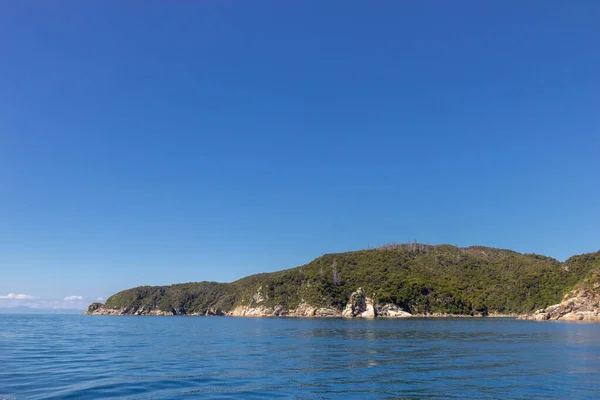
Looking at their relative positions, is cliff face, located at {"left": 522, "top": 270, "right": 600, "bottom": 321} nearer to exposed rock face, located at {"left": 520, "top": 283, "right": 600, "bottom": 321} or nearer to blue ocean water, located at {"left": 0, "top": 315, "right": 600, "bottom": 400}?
exposed rock face, located at {"left": 520, "top": 283, "right": 600, "bottom": 321}

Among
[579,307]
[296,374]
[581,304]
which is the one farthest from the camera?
[579,307]

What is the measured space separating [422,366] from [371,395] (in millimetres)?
13207

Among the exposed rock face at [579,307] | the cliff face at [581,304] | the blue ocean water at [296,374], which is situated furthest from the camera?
the cliff face at [581,304]

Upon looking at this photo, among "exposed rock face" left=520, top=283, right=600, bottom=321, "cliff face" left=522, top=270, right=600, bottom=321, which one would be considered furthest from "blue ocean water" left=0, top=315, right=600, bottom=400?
"cliff face" left=522, top=270, right=600, bottom=321

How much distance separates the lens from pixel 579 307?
15150 cm

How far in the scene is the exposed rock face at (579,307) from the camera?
145m

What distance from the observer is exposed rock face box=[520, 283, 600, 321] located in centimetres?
14539

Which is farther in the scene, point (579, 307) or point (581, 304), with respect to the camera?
point (579, 307)

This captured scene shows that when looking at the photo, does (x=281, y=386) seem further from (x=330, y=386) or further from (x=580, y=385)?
(x=580, y=385)

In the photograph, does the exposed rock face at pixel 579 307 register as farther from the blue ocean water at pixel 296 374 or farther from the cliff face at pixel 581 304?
the blue ocean water at pixel 296 374

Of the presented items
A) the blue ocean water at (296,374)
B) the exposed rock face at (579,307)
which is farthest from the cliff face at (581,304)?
the blue ocean water at (296,374)

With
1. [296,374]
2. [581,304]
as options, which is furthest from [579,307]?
[296,374]

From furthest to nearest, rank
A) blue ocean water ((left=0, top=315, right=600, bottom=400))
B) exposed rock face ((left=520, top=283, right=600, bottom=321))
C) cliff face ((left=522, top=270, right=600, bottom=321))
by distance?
cliff face ((left=522, top=270, right=600, bottom=321)), exposed rock face ((left=520, top=283, right=600, bottom=321)), blue ocean water ((left=0, top=315, right=600, bottom=400))

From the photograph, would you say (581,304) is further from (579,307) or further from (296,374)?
(296,374)
